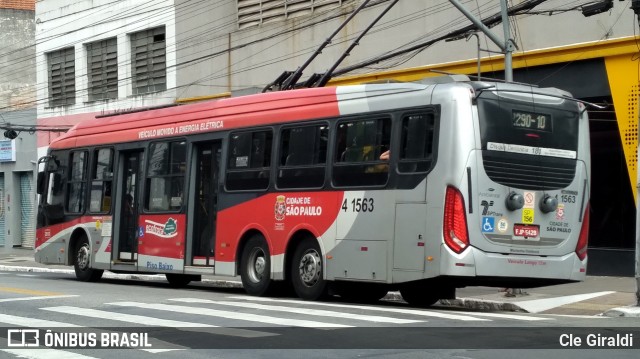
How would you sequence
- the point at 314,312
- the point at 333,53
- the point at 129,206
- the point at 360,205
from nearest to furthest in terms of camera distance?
the point at 314,312 → the point at 360,205 → the point at 129,206 → the point at 333,53

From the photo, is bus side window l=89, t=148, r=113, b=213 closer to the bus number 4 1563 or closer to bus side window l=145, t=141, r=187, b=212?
bus side window l=145, t=141, r=187, b=212

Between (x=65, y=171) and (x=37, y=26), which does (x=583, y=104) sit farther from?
(x=37, y=26)

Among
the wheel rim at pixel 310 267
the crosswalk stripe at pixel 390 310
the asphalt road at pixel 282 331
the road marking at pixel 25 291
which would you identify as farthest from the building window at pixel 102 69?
the asphalt road at pixel 282 331

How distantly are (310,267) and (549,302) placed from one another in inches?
Answer: 167

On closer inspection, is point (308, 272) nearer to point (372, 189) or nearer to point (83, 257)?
point (372, 189)

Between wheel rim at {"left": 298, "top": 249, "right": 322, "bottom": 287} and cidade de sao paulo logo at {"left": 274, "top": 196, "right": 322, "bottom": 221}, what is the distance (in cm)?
65

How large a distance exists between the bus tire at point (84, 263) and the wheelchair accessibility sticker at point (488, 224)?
1085 centimetres

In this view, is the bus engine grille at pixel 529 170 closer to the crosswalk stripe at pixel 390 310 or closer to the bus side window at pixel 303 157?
the crosswalk stripe at pixel 390 310

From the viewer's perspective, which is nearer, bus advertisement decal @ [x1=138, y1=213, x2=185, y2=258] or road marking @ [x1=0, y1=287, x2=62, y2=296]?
road marking @ [x1=0, y1=287, x2=62, y2=296]

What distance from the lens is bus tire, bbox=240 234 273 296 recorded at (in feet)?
57.3

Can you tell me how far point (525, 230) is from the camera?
1490 cm

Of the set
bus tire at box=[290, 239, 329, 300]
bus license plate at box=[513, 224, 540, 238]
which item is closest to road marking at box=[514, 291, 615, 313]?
bus license plate at box=[513, 224, 540, 238]

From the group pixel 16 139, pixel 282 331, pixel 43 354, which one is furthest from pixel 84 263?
pixel 16 139

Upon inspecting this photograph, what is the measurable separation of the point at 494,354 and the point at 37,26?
3457 cm
